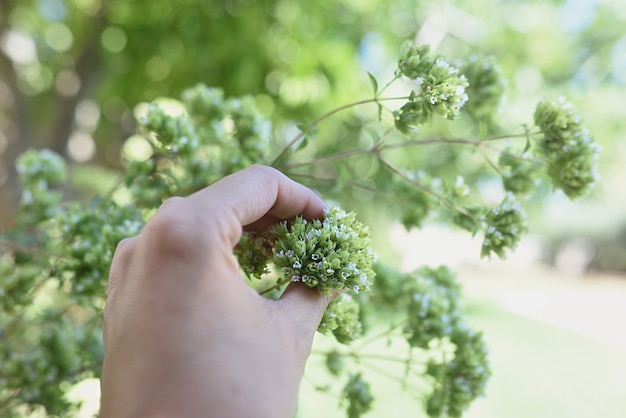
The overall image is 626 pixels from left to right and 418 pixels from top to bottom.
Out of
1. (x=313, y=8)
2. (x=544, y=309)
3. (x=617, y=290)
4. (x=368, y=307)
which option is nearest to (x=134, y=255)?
(x=368, y=307)

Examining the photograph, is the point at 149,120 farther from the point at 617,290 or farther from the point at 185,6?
the point at 617,290

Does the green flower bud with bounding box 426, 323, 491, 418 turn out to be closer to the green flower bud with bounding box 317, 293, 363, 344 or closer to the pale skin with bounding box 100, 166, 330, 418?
the green flower bud with bounding box 317, 293, 363, 344

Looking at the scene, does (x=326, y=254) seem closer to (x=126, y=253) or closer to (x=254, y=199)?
(x=254, y=199)

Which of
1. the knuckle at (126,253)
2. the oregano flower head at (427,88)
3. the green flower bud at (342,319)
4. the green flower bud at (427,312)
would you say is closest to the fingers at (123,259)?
the knuckle at (126,253)

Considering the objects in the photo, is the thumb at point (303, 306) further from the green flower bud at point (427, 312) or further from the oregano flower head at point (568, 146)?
the oregano flower head at point (568, 146)

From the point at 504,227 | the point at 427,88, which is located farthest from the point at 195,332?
the point at 504,227

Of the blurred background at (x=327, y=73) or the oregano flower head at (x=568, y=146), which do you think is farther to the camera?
the blurred background at (x=327, y=73)
